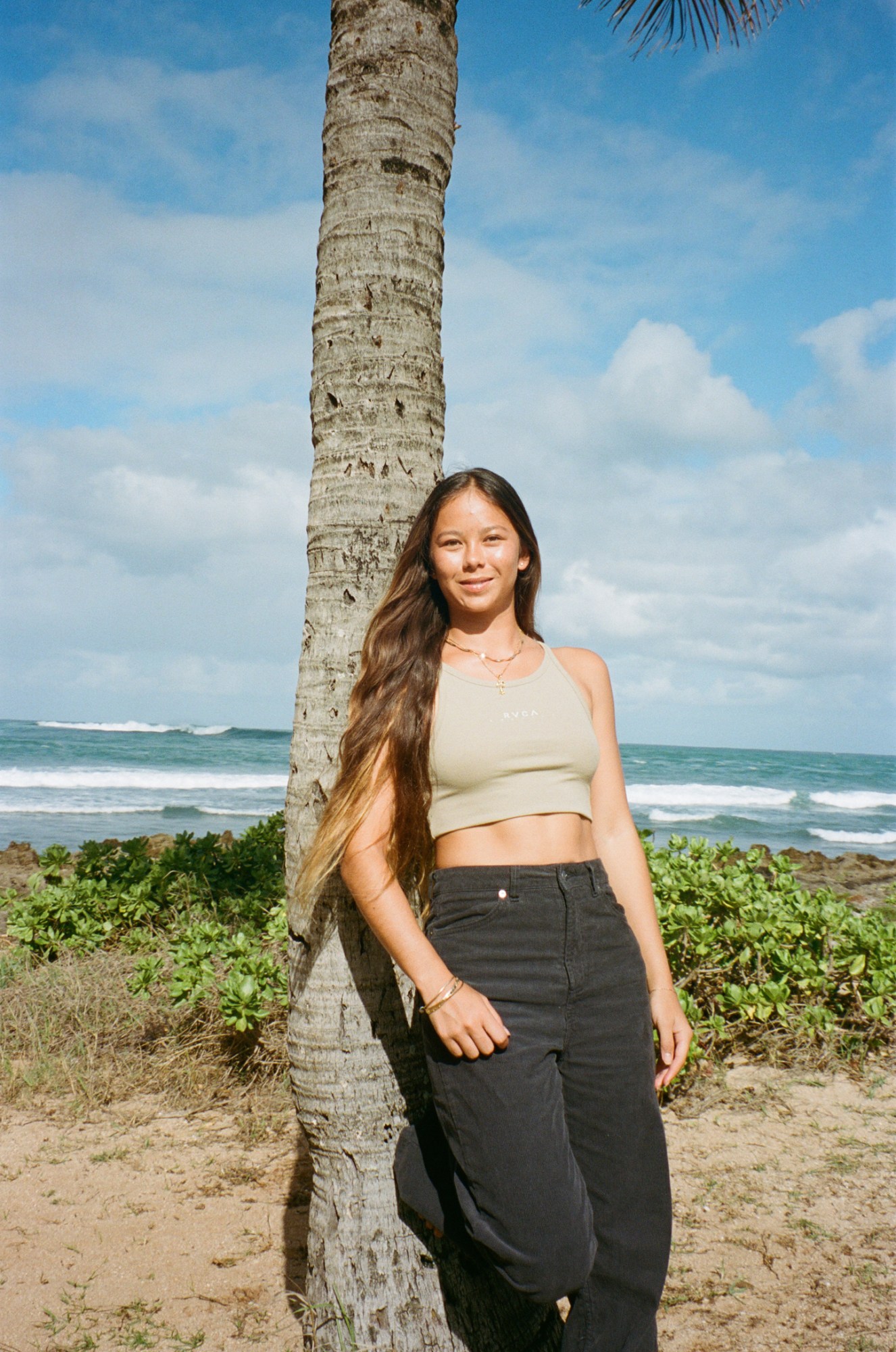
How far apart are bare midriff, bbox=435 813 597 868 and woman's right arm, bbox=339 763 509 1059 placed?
0.61 feet

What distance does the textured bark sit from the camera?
2.42 m

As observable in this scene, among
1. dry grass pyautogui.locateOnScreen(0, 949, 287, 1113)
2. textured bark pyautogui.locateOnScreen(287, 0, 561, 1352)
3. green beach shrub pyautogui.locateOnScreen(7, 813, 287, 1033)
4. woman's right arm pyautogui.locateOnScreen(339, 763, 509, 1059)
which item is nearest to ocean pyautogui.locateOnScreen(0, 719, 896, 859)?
green beach shrub pyautogui.locateOnScreen(7, 813, 287, 1033)

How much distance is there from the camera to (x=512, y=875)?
2.12 m

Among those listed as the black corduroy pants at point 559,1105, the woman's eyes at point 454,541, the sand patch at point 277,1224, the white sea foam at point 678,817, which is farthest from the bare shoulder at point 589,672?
the white sea foam at point 678,817

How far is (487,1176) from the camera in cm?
197

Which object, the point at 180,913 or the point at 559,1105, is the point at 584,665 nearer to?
the point at 559,1105

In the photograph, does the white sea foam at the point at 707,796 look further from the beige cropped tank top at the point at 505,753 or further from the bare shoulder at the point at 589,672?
the beige cropped tank top at the point at 505,753

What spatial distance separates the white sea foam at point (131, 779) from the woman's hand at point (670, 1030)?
2475 centimetres

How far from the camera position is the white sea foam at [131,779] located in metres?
25.3

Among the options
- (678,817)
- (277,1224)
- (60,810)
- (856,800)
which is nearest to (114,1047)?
(277,1224)

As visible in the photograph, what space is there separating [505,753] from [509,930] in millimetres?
443

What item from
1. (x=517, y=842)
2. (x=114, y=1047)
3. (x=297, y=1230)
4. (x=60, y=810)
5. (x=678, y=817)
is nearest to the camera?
(x=517, y=842)

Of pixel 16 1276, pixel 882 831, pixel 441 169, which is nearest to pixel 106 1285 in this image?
pixel 16 1276

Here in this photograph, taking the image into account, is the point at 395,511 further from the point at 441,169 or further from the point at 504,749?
the point at 441,169
